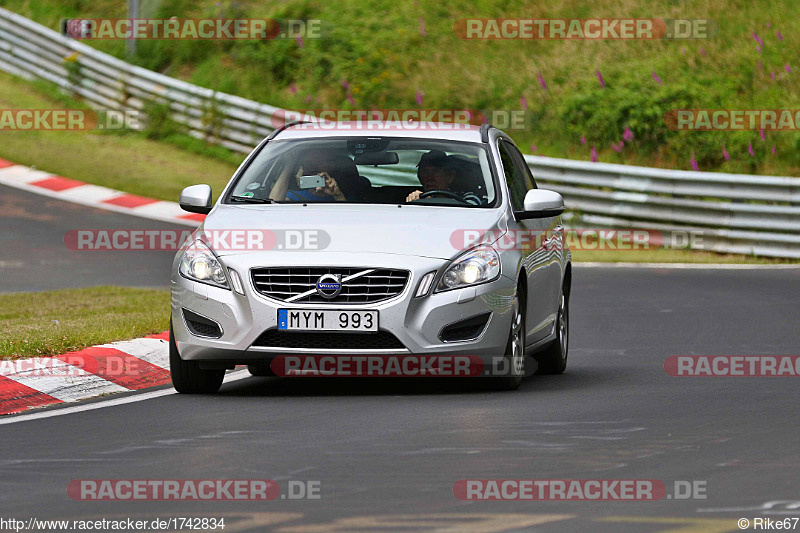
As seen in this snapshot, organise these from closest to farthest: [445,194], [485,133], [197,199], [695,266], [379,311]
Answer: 1. [379,311]
2. [197,199]
3. [445,194]
4. [485,133]
5. [695,266]

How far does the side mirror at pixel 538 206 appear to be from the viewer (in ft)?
34.6

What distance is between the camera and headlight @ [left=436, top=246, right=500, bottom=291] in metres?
9.64

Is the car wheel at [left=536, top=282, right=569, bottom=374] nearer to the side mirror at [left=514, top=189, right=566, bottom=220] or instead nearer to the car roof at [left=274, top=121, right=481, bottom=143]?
the side mirror at [left=514, top=189, right=566, bottom=220]

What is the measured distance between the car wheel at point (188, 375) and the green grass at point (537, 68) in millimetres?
15732

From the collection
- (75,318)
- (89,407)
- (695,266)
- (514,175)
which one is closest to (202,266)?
(89,407)

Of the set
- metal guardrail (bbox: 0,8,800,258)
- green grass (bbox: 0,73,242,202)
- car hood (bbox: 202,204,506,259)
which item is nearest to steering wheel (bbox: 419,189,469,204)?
car hood (bbox: 202,204,506,259)

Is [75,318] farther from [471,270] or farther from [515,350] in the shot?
[471,270]

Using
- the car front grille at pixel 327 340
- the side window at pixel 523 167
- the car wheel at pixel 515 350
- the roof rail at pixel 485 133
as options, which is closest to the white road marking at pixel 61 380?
the car front grille at pixel 327 340

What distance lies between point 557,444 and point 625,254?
13.8m

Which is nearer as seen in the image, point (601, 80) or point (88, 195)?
point (88, 195)

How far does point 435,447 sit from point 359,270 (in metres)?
1.86

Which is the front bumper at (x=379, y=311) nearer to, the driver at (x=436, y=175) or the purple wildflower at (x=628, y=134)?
the driver at (x=436, y=175)

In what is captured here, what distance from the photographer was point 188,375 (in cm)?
1011

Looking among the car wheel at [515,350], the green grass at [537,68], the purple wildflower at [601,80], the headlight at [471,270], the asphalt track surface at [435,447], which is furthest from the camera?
the purple wildflower at [601,80]
